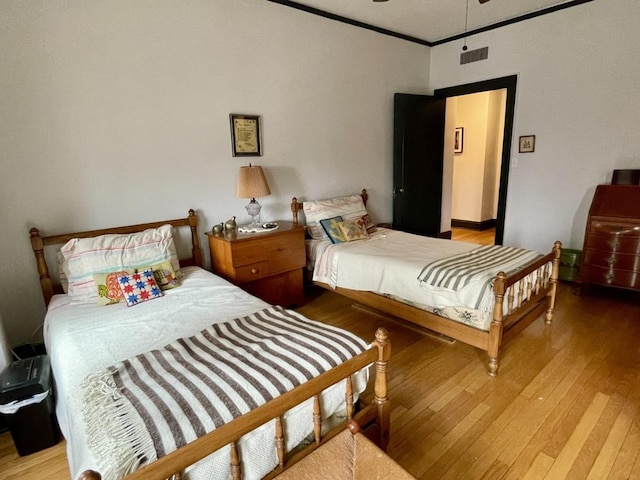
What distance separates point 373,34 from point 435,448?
395 centimetres

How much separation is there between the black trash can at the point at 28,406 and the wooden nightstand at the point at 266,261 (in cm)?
132

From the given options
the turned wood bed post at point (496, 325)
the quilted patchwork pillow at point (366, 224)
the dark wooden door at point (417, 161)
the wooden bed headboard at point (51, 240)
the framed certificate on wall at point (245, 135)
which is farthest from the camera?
the dark wooden door at point (417, 161)

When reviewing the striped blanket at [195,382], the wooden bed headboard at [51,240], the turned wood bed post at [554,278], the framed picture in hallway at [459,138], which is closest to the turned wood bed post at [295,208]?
the wooden bed headboard at [51,240]

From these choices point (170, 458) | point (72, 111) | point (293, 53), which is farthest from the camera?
point (293, 53)

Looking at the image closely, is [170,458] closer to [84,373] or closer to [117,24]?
[84,373]

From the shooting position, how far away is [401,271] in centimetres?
263

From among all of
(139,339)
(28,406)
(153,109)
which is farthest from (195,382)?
(153,109)

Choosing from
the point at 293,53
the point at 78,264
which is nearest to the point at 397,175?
the point at 293,53

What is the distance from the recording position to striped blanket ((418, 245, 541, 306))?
230 cm

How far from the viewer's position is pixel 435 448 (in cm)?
172

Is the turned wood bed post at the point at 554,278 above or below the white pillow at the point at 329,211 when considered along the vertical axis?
below

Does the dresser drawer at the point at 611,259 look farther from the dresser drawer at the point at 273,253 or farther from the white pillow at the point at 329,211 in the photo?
the dresser drawer at the point at 273,253

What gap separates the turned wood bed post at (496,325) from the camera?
2.10 metres

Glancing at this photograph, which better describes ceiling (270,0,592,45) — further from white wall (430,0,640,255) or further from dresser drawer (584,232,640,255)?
dresser drawer (584,232,640,255)
